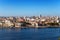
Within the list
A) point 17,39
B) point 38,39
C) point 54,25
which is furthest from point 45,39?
point 54,25

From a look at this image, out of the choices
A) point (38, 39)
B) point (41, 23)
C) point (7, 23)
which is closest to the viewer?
point (38, 39)

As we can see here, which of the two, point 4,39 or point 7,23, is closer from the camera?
point 4,39

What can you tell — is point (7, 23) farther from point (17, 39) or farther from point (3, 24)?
point (17, 39)

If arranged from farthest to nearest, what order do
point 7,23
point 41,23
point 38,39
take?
1. point 41,23
2. point 7,23
3. point 38,39

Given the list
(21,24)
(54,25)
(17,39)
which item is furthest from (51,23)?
(17,39)

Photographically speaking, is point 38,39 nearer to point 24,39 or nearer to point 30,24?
point 24,39

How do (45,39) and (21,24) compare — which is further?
(21,24)

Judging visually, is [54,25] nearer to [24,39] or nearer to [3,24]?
[3,24]
